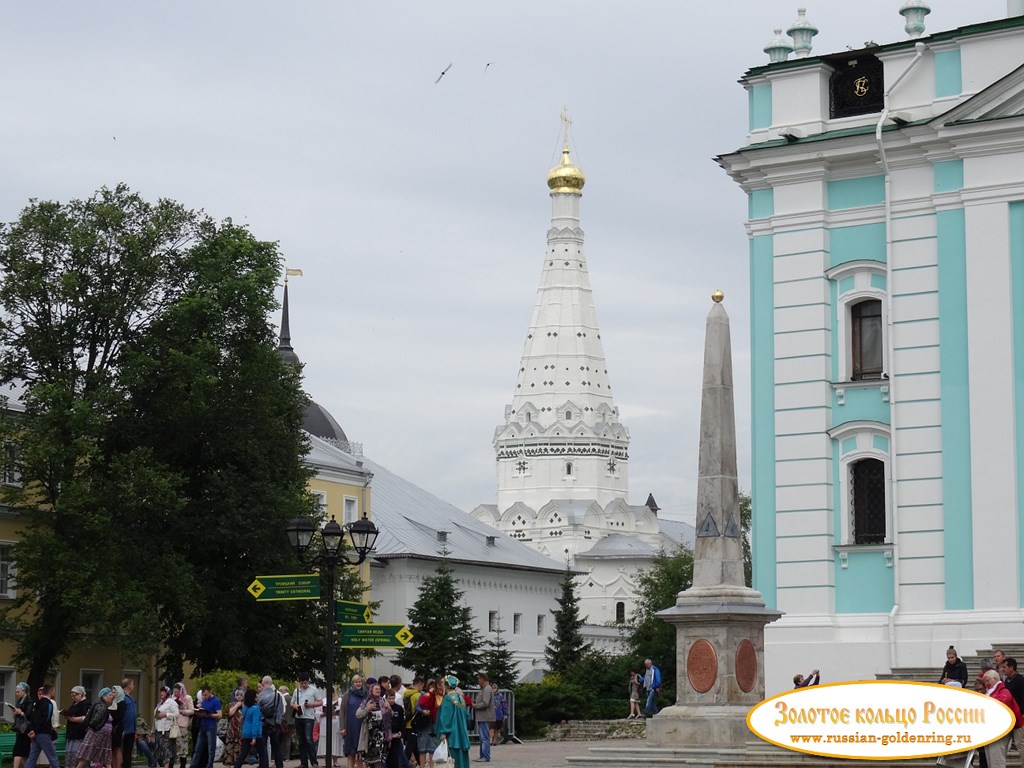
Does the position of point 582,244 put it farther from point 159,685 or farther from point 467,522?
point 159,685

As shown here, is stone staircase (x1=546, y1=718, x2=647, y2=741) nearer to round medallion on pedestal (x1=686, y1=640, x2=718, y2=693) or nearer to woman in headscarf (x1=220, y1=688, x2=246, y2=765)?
woman in headscarf (x1=220, y1=688, x2=246, y2=765)

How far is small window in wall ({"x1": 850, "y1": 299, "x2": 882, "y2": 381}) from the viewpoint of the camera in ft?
118

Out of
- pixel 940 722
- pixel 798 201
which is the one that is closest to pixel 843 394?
pixel 798 201

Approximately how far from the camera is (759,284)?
122ft

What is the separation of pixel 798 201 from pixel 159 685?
26.4 m

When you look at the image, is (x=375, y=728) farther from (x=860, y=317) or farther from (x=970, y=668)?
(x=860, y=317)

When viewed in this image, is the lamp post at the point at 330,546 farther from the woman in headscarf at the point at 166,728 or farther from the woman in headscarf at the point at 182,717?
the woman in headscarf at the point at 166,728

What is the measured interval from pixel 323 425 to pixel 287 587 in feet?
204

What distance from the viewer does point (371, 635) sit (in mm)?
27672

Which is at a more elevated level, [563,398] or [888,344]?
[563,398]

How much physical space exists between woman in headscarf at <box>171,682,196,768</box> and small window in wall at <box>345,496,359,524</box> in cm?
4354

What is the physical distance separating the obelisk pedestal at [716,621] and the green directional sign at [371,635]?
13.0 feet

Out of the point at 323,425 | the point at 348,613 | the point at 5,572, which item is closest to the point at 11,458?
the point at 5,572

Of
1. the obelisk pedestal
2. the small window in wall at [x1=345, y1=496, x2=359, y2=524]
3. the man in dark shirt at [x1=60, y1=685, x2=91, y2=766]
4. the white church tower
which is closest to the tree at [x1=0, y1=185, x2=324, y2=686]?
the man in dark shirt at [x1=60, y1=685, x2=91, y2=766]
